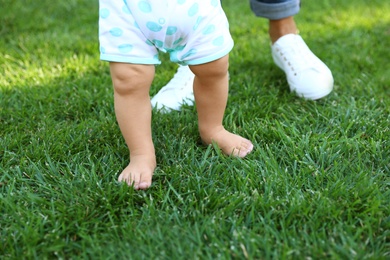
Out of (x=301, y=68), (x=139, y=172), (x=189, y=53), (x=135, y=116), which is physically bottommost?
(x=301, y=68)

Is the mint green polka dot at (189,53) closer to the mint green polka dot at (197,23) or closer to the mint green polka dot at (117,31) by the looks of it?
the mint green polka dot at (197,23)

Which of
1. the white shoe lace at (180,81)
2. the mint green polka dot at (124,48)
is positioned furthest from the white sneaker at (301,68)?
the mint green polka dot at (124,48)

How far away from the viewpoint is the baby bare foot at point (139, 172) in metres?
1.46

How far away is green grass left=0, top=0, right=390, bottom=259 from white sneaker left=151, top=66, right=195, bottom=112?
2.2 inches

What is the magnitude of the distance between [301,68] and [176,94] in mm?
522

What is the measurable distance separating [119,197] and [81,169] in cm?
18

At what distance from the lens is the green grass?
1243mm

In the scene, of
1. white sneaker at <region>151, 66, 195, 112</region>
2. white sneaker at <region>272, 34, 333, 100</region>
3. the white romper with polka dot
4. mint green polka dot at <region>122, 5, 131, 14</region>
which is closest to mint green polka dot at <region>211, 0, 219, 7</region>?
the white romper with polka dot

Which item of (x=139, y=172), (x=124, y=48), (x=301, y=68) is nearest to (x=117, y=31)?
(x=124, y=48)

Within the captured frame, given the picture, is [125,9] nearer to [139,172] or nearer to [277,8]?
[139,172]

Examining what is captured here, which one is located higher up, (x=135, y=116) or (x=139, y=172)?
(x=135, y=116)

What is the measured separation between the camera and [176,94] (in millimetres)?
2020

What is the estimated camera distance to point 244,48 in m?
2.61

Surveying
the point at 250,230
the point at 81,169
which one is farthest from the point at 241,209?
the point at 81,169
